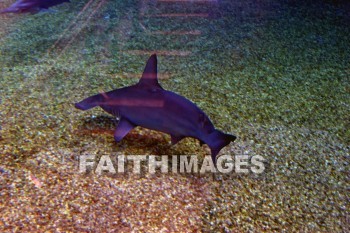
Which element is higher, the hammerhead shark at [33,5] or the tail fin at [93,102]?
the hammerhead shark at [33,5]

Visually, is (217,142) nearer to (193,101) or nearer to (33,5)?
(193,101)

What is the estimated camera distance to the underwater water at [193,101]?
7.13 ft

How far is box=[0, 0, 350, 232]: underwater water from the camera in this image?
217 cm

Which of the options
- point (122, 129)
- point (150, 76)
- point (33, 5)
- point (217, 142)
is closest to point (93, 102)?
point (122, 129)

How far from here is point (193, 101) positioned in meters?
3.56

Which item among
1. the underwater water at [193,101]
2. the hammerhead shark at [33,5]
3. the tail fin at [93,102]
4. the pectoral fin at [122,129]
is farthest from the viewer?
the hammerhead shark at [33,5]

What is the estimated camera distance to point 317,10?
6066 millimetres

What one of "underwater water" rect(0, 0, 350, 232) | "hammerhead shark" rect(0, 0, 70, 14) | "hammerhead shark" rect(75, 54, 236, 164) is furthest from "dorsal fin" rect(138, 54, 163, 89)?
"hammerhead shark" rect(0, 0, 70, 14)

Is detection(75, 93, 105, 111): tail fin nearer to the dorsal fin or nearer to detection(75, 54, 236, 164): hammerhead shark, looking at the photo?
detection(75, 54, 236, 164): hammerhead shark

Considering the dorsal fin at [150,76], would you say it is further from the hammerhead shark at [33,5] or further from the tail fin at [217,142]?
the hammerhead shark at [33,5]

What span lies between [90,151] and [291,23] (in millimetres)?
4295

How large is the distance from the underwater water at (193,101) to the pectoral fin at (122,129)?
0.46 ft

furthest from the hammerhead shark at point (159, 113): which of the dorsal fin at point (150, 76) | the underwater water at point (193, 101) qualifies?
the underwater water at point (193, 101)

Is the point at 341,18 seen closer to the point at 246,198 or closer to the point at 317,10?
the point at 317,10
